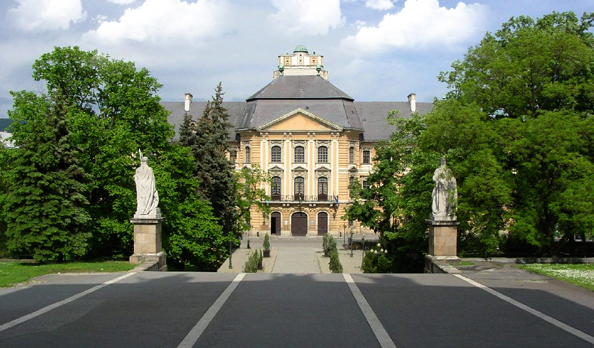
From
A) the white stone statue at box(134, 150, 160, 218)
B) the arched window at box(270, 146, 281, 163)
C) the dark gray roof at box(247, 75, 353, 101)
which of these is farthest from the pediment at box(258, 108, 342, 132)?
the white stone statue at box(134, 150, 160, 218)

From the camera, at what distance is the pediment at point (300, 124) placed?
61.4m

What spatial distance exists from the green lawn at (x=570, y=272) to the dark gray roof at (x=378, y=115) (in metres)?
48.2

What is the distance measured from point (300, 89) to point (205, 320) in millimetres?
55860

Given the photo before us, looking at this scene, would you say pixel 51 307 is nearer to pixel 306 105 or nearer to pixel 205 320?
pixel 205 320

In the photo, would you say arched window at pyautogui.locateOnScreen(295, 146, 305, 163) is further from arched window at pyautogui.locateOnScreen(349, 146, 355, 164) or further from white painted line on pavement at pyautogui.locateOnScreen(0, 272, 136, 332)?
white painted line on pavement at pyautogui.locateOnScreen(0, 272, 136, 332)

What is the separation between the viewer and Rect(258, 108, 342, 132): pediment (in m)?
61.4

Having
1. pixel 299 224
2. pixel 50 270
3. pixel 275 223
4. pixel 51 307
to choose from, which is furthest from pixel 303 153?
pixel 51 307

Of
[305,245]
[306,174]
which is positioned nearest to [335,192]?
[306,174]

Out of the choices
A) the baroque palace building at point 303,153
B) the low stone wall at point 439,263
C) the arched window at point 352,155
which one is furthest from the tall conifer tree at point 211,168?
the arched window at point 352,155

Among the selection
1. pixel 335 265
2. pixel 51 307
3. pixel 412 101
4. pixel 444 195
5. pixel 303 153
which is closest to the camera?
pixel 51 307

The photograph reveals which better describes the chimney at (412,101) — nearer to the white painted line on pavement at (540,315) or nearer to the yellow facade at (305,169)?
the yellow facade at (305,169)

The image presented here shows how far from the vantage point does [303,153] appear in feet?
206

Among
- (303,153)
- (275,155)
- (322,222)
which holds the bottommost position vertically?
(322,222)

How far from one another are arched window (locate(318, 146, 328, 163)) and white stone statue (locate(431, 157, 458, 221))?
44536mm
